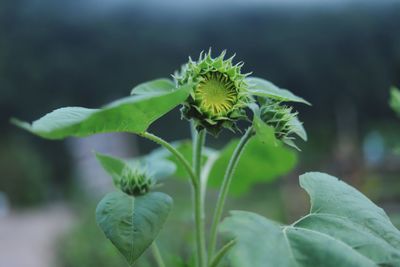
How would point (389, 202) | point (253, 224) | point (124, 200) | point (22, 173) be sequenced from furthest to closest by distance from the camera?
1. point (22, 173)
2. point (389, 202)
3. point (124, 200)
4. point (253, 224)

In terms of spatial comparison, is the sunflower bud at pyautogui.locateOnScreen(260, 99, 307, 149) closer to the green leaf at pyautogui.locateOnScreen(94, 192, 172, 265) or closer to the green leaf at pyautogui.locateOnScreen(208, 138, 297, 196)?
the green leaf at pyautogui.locateOnScreen(94, 192, 172, 265)

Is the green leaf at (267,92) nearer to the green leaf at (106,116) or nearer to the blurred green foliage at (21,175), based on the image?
the green leaf at (106,116)

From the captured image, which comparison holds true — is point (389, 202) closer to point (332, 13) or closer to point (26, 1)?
point (332, 13)

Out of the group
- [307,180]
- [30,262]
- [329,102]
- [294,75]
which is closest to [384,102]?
[329,102]

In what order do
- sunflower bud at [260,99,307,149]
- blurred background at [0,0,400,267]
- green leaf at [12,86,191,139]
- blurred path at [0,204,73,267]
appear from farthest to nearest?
blurred background at [0,0,400,267] < blurred path at [0,204,73,267] < sunflower bud at [260,99,307,149] < green leaf at [12,86,191,139]

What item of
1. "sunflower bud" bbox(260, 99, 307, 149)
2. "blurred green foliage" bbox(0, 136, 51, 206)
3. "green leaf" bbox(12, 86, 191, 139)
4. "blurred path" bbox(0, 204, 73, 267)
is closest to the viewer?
"green leaf" bbox(12, 86, 191, 139)

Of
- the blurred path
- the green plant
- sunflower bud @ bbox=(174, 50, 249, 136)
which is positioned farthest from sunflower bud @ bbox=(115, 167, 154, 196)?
the blurred path

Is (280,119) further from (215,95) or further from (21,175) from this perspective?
(21,175)

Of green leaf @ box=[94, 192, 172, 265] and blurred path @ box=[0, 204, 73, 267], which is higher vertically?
blurred path @ box=[0, 204, 73, 267]

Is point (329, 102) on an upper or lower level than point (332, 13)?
lower
